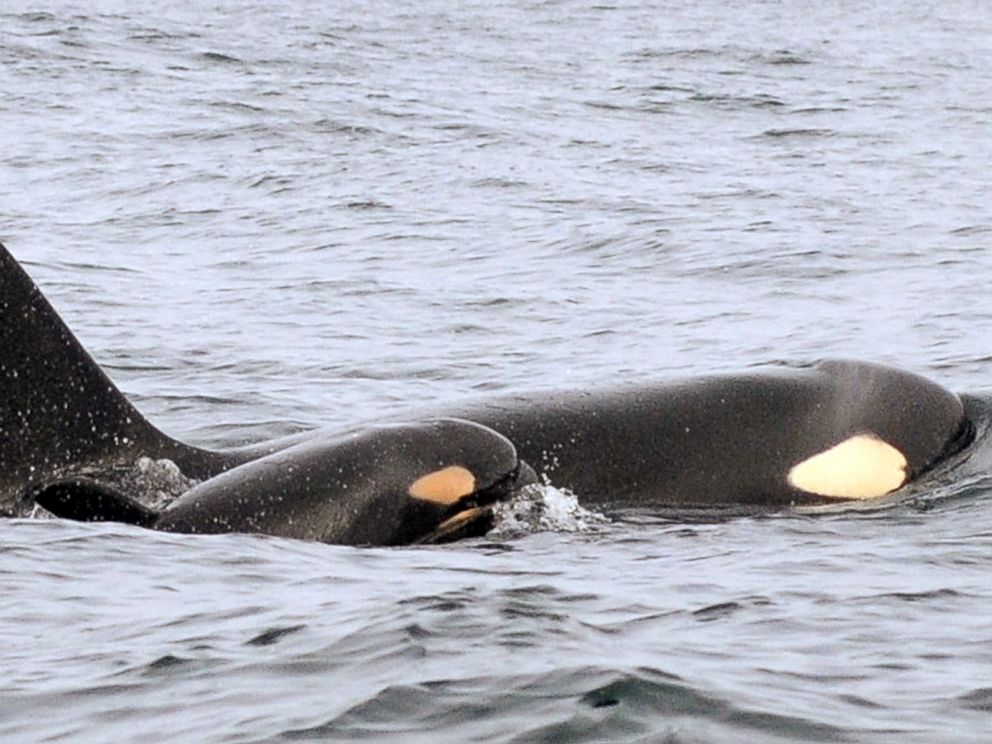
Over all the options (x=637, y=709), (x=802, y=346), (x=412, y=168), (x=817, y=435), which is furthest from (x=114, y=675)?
(x=412, y=168)

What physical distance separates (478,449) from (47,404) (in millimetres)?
1961

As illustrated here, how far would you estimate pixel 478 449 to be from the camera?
9844 millimetres

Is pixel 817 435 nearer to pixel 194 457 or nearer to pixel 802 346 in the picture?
pixel 194 457

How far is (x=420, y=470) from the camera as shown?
9672 mm

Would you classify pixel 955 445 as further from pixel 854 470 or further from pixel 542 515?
pixel 542 515

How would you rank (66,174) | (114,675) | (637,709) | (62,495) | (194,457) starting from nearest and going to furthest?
(637,709), (114,675), (62,495), (194,457), (66,174)

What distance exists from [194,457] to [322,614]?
280cm

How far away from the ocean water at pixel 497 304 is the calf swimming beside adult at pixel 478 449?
258 mm

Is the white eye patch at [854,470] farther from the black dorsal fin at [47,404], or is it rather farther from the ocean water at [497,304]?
the black dorsal fin at [47,404]

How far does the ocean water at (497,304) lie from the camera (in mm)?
6961

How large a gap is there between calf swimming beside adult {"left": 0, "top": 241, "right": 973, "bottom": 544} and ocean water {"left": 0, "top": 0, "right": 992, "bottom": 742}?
0.26 m

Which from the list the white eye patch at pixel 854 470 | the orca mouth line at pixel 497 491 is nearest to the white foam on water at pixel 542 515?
the orca mouth line at pixel 497 491

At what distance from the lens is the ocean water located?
22.8 ft

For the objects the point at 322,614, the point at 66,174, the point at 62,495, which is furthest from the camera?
the point at 66,174
